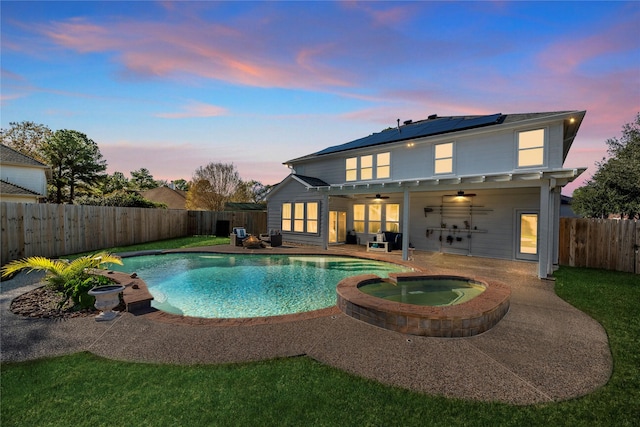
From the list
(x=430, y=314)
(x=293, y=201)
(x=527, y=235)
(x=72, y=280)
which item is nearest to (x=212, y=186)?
(x=293, y=201)

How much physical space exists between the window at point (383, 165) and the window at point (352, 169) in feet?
4.19

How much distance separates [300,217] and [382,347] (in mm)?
12824

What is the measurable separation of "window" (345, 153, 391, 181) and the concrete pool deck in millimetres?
9472

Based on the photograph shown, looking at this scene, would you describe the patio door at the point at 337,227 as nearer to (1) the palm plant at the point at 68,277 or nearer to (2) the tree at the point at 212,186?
(1) the palm plant at the point at 68,277

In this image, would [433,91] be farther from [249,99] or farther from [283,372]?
[283,372]

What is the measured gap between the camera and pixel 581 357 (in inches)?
142

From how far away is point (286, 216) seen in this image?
17.1 metres

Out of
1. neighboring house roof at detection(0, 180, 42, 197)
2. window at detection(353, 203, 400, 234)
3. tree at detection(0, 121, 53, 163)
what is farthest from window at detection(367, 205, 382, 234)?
tree at detection(0, 121, 53, 163)

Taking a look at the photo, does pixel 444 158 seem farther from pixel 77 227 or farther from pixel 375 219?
pixel 77 227

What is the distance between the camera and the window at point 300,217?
1573cm

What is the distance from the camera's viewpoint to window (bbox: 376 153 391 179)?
1366cm

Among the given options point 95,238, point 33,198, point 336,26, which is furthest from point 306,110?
point 33,198

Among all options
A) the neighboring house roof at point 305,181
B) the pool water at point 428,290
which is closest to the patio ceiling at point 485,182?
the neighboring house roof at point 305,181

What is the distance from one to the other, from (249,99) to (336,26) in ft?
17.5
